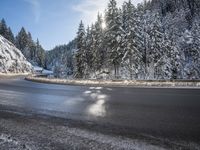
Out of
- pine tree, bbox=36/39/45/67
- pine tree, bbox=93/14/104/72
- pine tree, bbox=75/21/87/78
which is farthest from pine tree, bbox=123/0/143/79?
pine tree, bbox=36/39/45/67

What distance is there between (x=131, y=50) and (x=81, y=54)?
15.4 m

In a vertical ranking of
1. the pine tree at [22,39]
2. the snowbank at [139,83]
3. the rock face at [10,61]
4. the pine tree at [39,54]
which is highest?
the pine tree at [22,39]

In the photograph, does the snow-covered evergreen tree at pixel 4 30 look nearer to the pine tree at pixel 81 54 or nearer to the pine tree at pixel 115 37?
the pine tree at pixel 81 54

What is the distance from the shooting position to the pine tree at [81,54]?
53.0 metres

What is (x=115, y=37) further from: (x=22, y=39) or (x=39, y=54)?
(x=39, y=54)

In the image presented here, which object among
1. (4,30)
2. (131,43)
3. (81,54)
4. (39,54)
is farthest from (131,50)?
(39,54)

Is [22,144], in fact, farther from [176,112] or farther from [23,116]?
[176,112]

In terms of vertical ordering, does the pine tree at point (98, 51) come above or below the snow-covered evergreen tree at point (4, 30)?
below

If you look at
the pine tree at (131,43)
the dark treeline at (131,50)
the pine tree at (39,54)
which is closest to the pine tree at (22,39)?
the pine tree at (39,54)

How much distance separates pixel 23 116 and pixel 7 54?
5826 cm

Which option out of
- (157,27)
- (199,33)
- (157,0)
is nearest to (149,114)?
(157,27)

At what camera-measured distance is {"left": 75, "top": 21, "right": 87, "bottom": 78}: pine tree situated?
53.0m

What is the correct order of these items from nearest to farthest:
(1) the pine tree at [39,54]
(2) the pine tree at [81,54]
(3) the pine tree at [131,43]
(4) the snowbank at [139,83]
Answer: (4) the snowbank at [139,83] < (3) the pine tree at [131,43] < (2) the pine tree at [81,54] < (1) the pine tree at [39,54]

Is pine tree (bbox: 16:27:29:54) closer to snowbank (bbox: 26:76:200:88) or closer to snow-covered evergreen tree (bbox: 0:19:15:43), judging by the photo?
snow-covered evergreen tree (bbox: 0:19:15:43)
